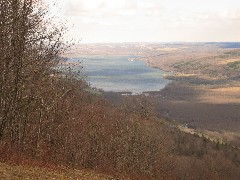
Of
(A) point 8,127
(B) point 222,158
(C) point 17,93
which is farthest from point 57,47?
(B) point 222,158

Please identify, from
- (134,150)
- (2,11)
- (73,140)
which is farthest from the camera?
(134,150)

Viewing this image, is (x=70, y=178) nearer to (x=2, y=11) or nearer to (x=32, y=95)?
(x=32, y=95)

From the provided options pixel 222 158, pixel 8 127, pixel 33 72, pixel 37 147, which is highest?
pixel 33 72

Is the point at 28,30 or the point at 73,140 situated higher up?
the point at 28,30

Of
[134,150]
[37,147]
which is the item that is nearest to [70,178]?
[37,147]

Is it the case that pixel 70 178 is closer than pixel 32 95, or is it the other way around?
pixel 70 178

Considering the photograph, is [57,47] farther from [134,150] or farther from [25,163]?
[134,150]

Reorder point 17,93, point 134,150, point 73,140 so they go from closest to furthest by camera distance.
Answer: point 17,93
point 73,140
point 134,150
